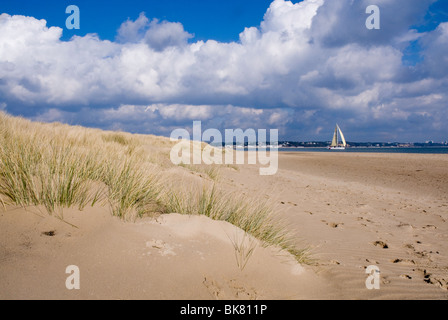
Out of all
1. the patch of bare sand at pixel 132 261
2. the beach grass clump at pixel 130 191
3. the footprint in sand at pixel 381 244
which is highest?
the beach grass clump at pixel 130 191

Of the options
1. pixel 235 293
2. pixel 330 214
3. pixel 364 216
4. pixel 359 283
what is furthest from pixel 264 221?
pixel 364 216

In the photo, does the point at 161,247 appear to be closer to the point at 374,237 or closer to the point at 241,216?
the point at 241,216

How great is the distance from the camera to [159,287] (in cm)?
219

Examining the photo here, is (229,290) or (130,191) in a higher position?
(130,191)

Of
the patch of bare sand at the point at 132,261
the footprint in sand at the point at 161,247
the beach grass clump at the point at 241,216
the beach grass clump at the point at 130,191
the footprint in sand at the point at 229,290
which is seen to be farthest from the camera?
the beach grass clump at the point at 241,216

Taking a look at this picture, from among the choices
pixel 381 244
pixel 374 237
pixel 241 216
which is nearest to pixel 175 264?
pixel 241 216

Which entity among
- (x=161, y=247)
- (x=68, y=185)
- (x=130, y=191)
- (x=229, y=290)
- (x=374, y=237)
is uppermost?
(x=68, y=185)

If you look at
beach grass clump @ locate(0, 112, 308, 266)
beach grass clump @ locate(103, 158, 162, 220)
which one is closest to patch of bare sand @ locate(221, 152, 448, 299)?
beach grass clump @ locate(0, 112, 308, 266)

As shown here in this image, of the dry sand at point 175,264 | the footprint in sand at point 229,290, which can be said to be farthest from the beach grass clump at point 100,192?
the footprint in sand at point 229,290

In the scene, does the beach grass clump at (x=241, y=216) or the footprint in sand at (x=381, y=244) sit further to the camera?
the footprint in sand at (x=381, y=244)

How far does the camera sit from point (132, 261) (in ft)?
7.73

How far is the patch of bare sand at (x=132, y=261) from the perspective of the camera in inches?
79.7

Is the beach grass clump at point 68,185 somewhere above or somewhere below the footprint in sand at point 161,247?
above

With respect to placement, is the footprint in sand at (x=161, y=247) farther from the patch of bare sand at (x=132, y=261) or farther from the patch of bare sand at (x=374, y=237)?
the patch of bare sand at (x=374, y=237)
